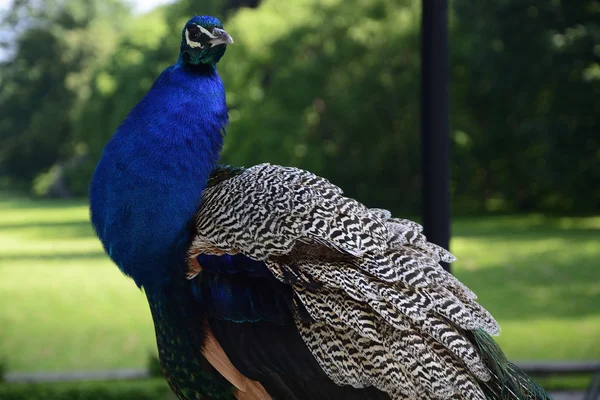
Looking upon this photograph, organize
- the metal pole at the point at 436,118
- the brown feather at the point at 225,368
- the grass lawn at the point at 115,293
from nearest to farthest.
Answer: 1. the brown feather at the point at 225,368
2. the metal pole at the point at 436,118
3. the grass lawn at the point at 115,293

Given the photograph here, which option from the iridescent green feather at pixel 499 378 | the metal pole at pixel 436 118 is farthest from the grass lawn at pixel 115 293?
the iridescent green feather at pixel 499 378

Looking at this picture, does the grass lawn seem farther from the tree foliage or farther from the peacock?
the peacock

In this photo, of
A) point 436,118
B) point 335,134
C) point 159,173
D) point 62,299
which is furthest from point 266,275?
point 335,134

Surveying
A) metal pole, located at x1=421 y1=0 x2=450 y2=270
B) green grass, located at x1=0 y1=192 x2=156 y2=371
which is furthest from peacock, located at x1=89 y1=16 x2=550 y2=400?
green grass, located at x1=0 y1=192 x2=156 y2=371

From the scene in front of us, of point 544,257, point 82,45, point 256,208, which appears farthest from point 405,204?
point 256,208

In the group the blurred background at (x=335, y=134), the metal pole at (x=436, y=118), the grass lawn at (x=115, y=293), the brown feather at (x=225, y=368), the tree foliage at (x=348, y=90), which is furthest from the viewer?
the tree foliage at (x=348, y=90)

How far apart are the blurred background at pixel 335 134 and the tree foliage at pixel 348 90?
0.04 feet

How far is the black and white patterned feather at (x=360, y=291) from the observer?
1326mm

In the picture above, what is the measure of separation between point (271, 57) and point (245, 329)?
15.4ft

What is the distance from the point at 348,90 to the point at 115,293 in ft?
8.52

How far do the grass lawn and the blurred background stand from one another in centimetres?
1

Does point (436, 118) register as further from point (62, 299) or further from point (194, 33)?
point (62, 299)

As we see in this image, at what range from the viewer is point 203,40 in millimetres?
1526

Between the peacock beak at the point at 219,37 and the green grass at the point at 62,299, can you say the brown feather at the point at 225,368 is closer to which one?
the peacock beak at the point at 219,37
